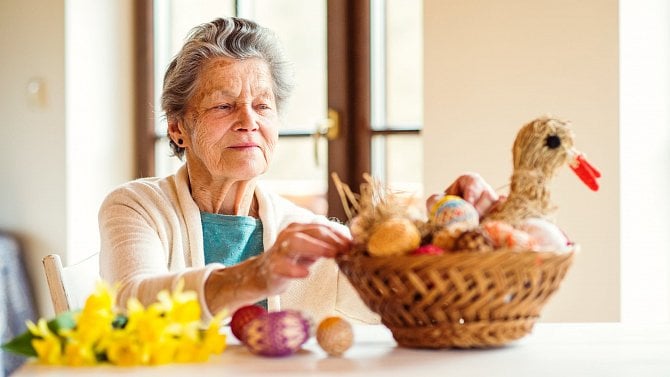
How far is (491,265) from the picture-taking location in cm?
108

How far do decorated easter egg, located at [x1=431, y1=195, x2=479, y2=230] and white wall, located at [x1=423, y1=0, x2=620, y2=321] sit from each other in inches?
49.6

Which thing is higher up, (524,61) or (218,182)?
(524,61)

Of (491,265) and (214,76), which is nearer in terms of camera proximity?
(491,265)

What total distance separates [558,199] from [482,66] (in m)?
0.41

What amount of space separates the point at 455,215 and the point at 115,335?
429 millimetres

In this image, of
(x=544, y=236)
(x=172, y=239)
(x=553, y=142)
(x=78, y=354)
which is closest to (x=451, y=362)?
(x=544, y=236)

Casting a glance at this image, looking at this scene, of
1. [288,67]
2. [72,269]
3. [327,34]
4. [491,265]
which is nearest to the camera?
[491,265]

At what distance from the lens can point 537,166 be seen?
1.22 meters

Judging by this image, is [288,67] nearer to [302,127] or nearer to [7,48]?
[302,127]

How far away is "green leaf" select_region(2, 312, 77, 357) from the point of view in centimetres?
107

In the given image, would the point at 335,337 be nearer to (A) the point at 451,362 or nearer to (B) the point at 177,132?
(A) the point at 451,362

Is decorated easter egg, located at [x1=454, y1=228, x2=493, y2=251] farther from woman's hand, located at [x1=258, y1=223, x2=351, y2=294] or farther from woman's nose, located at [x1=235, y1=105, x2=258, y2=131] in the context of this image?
woman's nose, located at [x1=235, y1=105, x2=258, y2=131]
